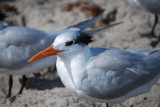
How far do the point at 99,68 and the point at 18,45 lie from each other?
5.51ft

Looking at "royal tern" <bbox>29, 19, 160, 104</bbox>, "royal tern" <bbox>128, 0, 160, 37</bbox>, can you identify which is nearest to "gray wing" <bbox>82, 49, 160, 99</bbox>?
"royal tern" <bbox>29, 19, 160, 104</bbox>

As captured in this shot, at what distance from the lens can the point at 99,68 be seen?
10.6 ft

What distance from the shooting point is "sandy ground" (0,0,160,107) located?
385 centimetres

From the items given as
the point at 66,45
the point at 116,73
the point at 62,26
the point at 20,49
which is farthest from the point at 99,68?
the point at 62,26

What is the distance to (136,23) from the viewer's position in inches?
241

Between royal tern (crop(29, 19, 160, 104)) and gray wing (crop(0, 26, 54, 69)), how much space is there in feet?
3.69

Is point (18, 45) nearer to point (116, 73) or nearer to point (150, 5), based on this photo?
point (116, 73)

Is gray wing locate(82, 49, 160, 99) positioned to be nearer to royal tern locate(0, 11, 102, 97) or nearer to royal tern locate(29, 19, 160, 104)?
royal tern locate(29, 19, 160, 104)

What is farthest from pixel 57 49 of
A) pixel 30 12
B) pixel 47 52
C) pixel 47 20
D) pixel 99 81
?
pixel 30 12

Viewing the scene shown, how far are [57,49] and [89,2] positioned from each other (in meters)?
4.01

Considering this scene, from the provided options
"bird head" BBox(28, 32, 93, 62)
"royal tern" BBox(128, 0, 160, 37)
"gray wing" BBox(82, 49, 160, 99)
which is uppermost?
"royal tern" BBox(128, 0, 160, 37)

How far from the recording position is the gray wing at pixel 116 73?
325 centimetres

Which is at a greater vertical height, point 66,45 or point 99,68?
point 66,45

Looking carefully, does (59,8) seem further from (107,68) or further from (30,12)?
(107,68)
